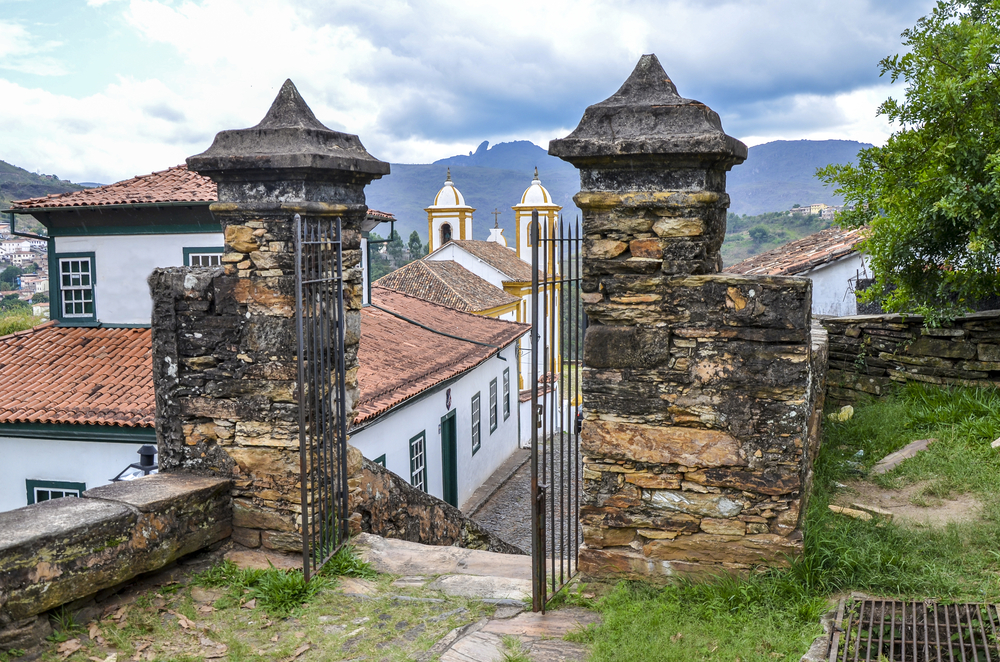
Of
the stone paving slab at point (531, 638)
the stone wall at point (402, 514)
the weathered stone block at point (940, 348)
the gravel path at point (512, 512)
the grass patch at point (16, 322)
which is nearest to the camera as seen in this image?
the stone paving slab at point (531, 638)

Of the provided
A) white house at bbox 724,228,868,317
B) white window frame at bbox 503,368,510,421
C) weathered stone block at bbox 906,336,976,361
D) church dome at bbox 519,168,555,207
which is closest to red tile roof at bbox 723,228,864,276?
white house at bbox 724,228,868,317

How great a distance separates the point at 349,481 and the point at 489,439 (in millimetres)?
13619

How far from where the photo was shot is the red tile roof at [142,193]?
12.3m

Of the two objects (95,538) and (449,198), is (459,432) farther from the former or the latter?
(449,198)

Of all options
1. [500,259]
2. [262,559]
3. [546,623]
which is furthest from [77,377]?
[500,259]

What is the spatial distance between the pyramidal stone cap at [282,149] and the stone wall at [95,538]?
2.01 meters

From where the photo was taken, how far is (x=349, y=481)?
5344mm

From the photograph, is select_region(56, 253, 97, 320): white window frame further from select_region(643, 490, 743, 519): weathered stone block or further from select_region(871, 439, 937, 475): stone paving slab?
select_region(871, 439, 937, 475): stone paving slab

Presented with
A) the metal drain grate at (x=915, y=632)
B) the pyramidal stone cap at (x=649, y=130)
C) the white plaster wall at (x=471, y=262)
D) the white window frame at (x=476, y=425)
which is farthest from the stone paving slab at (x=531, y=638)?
the white plaster wall at (x=471, y=262)

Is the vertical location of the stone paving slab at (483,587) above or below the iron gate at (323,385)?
below

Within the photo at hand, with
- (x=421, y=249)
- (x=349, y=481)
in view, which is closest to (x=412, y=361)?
(x=349, y=481)

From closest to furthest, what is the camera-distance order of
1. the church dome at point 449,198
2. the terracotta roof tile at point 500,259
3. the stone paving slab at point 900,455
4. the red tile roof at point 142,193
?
the stone paving slab at point 900,455 < the red tile roof at point 142,193 < the terracotta roof tile at point 500,259 < the church dome at point 449,198

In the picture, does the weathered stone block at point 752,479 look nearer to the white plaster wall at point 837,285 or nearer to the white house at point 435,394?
the white house at point 435,394

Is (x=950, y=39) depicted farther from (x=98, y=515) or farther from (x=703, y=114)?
(x=98, y=515)
